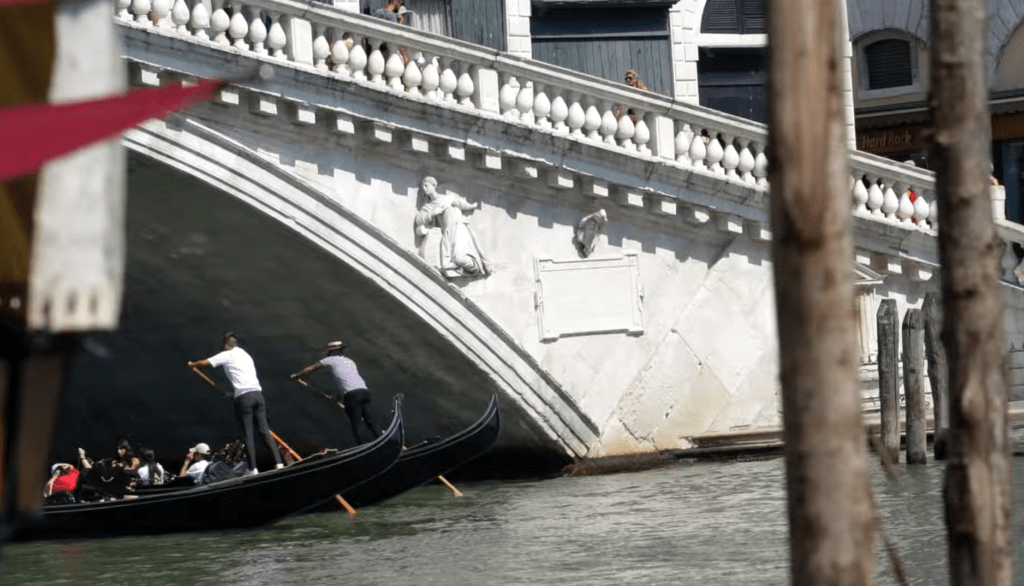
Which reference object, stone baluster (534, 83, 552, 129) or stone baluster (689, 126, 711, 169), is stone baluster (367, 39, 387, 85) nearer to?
stone baluster (534, 83, 552, 129)

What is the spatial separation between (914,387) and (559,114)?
324 centimetres

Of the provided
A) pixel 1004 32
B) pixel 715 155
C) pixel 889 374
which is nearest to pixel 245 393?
pixel 715 155

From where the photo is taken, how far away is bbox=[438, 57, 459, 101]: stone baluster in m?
14.1

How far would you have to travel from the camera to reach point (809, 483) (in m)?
4.35

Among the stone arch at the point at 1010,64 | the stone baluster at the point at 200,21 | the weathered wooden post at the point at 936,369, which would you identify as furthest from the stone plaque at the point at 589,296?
the stone arch at the point at 1010,64

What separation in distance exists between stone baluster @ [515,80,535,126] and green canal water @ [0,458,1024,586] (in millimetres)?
2719

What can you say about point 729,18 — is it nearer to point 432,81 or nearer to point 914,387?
point 432,81

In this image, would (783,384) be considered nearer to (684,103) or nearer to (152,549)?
(152,549)

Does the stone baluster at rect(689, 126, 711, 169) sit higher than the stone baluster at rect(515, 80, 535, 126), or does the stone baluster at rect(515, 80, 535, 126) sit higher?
the stone baluster at rect(515, 80, 535, 126)

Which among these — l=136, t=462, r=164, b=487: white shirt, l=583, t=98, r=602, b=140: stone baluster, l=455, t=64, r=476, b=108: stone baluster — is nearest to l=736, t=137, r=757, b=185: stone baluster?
l=583, t=98, r=602, b=140: stone baluster

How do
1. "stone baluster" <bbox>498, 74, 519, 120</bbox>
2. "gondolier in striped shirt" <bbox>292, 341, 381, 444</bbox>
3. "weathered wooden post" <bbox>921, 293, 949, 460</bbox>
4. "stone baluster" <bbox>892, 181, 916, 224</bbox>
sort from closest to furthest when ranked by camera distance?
1. "weathered wooden post" <bbox>921, 293, 949, 460</bbox>
2. "stone baluster" <bbox>498, 74, 519, 120</bbox>
3. "gondolier in striped shirt" <bbox>292, 341, 381, 444</bbox>
4. "stone baluster" <bbox>892, 181, 916, 224</bbox>

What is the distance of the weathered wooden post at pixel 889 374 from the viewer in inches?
528

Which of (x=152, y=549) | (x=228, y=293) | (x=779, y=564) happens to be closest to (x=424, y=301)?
(x=228, y=293)

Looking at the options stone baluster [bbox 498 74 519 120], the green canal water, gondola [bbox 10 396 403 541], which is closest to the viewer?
the green canal water
